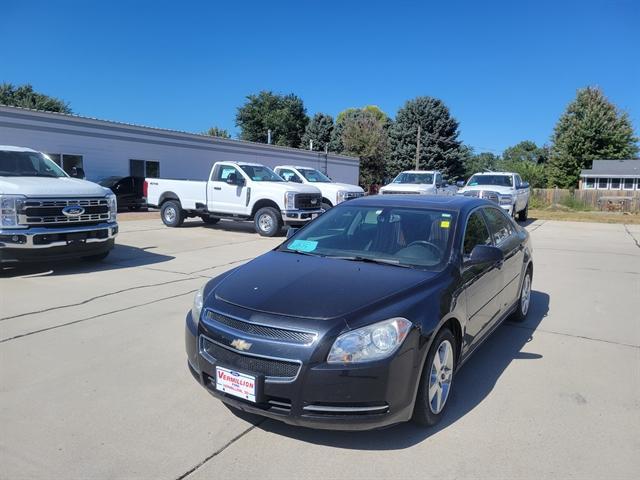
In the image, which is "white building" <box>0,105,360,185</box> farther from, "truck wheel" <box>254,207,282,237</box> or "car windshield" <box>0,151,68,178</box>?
"car windshield" <box>0,151,68,178</box>

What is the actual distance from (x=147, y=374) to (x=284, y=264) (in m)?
1.48

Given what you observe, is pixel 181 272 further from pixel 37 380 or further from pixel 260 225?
pixel 260 225

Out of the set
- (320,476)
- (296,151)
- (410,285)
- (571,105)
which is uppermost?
(571,105)

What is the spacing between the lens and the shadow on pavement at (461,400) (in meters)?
3.21

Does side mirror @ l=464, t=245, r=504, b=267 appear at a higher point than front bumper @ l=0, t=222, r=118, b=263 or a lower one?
higher

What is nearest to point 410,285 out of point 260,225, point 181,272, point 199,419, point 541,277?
point 199,419

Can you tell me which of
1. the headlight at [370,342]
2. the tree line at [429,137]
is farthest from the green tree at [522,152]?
the headlight at [370,342]

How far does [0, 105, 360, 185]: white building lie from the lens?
20125 mm

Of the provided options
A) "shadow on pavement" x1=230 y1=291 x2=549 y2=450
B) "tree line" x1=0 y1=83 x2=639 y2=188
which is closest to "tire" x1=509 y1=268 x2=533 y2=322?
"shadow on pavement" x1=230 y1=291 x2=549 y2=450

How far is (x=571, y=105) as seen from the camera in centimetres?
4606

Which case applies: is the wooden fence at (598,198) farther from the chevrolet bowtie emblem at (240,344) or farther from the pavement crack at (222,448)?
the chevrolet bowtie emblem at (240,344)

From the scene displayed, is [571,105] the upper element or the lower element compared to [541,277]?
upper

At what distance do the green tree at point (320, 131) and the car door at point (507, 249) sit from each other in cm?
5024

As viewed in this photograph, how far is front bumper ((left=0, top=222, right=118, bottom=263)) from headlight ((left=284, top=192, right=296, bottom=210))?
5674 mm
